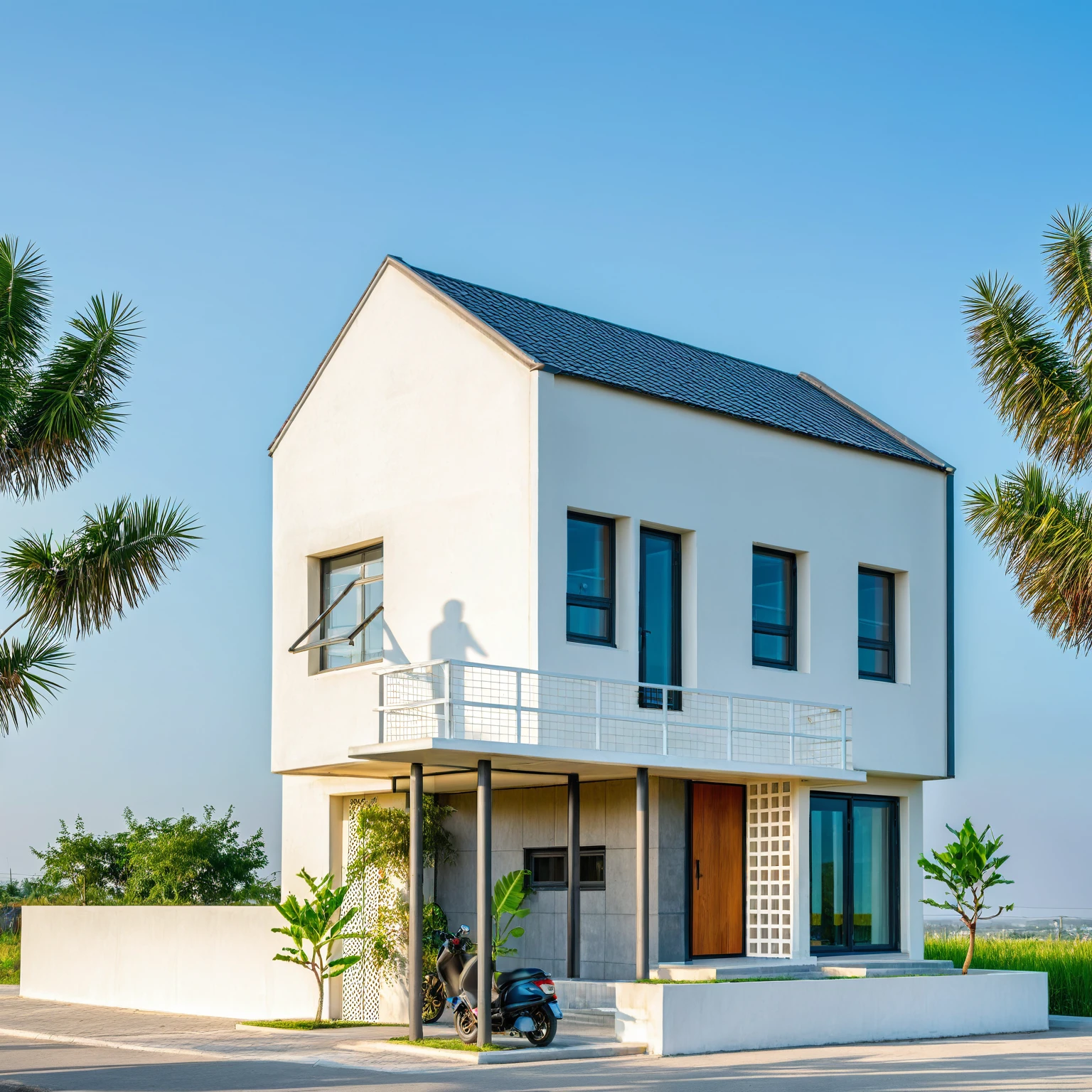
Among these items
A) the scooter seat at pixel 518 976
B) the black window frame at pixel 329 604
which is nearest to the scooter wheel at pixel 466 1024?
the scooter seat at pixel 518 976

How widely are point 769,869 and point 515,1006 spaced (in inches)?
183

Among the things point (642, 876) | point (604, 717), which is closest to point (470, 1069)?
point (642, 876)

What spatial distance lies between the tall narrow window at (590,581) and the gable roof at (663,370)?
169 centimetres

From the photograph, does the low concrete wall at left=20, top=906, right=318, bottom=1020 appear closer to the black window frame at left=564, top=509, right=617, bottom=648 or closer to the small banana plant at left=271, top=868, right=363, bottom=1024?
the small banana plant at left=271, top=868, right=363, bottom=1024

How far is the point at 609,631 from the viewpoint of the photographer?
17.8m

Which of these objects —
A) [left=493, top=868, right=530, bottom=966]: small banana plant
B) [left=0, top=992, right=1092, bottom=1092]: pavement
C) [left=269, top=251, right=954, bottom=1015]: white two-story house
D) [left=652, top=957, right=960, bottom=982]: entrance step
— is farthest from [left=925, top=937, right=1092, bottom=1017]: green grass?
[left=493, top=868, right=530, bottom=966]: small banana plant

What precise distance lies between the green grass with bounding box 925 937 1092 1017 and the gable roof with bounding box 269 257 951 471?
808 cm

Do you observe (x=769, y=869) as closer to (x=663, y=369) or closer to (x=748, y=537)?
(x=748, y=537)

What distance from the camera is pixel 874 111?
16016 mm

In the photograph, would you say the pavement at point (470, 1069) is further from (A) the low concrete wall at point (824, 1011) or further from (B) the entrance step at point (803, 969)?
(B) the entrance step at point (803, 969)

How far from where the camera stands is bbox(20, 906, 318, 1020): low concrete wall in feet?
68.5

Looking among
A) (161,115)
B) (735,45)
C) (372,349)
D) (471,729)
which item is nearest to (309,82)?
(161,115)

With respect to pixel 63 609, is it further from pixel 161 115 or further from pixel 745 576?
pixel 745 576

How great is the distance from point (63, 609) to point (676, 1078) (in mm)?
8974
